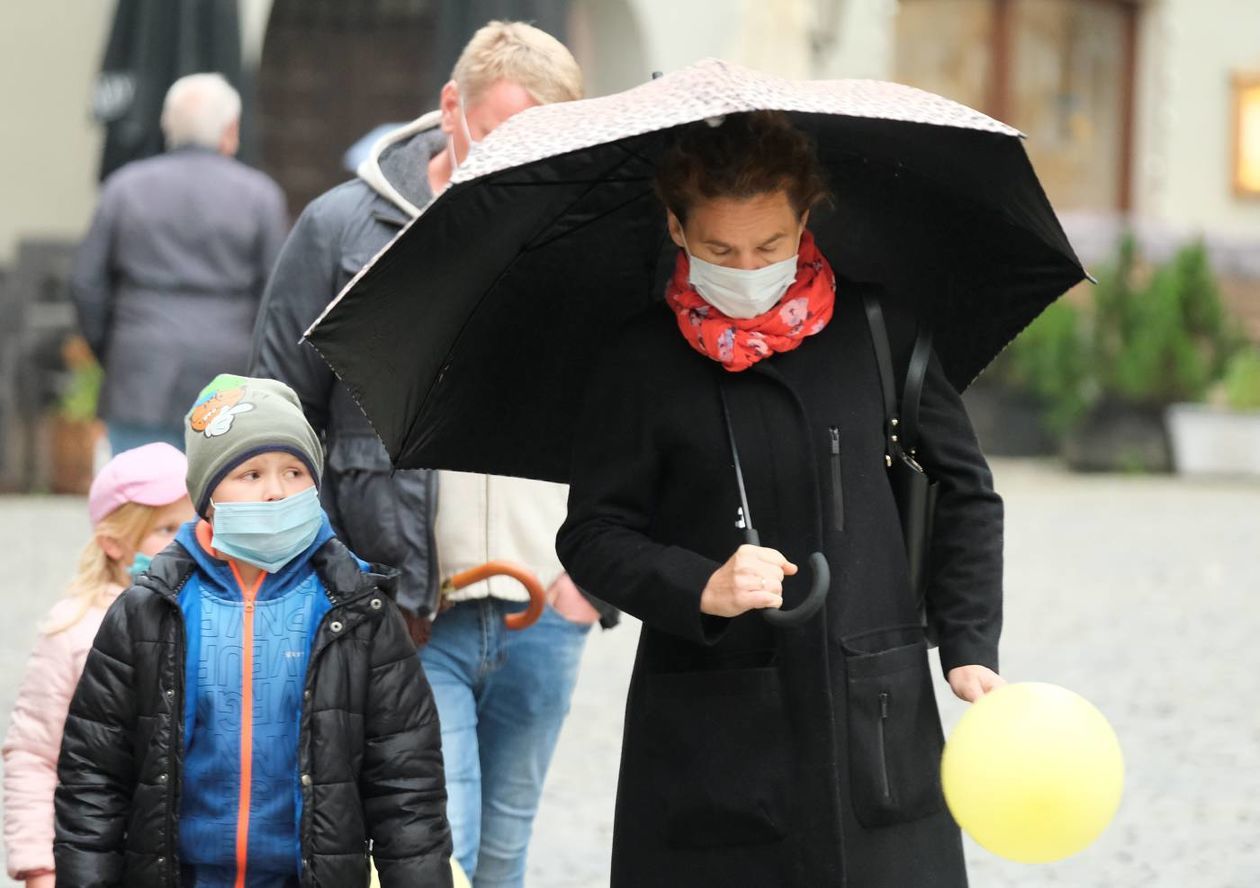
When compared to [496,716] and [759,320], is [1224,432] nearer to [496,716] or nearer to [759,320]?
[496,716]

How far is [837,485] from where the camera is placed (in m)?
2.83

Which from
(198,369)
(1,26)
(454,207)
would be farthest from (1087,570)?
(454,207)

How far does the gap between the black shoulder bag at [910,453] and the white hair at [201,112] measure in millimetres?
4728

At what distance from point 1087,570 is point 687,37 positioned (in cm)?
538

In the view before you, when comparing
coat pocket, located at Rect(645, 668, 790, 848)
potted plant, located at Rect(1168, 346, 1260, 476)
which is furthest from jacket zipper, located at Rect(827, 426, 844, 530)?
potted plant, located at Rect(1168, 346, 1260, 476)

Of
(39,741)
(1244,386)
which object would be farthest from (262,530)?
(1244,386)

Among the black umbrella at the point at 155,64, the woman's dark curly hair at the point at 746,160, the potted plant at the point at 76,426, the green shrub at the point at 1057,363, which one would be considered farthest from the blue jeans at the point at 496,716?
the green shrub at the point at 1057,363

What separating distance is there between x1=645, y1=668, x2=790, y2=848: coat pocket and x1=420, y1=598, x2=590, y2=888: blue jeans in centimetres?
88

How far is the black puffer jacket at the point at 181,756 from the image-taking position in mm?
2908

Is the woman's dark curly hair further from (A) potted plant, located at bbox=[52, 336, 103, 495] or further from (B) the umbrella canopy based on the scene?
(A) potted plant, located at bbox=[52, 336, 103, 495]

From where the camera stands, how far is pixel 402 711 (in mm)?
2986

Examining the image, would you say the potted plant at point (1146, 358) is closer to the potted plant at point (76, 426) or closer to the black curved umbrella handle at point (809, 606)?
the potted plant at point (76, 426)

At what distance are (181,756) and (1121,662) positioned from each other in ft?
18.6

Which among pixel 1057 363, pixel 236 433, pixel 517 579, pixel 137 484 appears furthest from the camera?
pixel 1057 363
